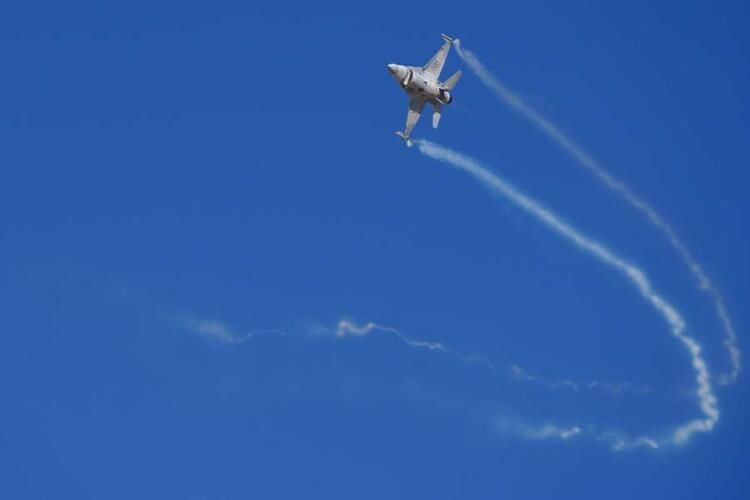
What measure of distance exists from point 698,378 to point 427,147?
1830 centimetres

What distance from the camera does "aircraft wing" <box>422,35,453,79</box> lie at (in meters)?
89.4

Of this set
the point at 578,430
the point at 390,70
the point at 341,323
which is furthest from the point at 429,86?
the point at 578,430

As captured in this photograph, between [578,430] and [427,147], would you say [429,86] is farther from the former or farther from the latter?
[578,430]

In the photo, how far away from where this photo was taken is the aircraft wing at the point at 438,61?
293 ft

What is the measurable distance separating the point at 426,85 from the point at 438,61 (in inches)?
78.6

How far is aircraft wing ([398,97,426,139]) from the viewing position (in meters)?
89.9

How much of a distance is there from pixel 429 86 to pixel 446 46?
273cm

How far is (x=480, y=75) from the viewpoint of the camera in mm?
91062

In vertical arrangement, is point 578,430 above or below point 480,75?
below

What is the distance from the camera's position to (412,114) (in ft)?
296

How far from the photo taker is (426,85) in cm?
8838

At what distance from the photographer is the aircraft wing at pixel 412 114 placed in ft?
295

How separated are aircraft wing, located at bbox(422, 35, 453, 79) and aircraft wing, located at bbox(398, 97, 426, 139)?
156 cm

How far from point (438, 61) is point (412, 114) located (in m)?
2.91
